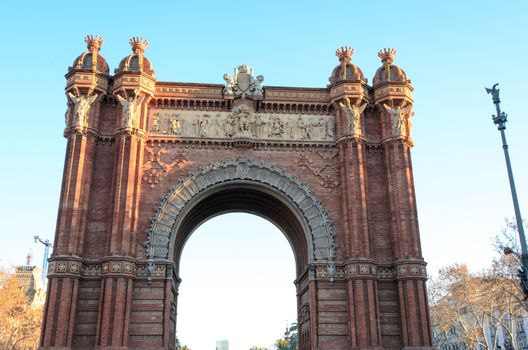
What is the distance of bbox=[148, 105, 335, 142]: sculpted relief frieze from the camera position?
24797 mm

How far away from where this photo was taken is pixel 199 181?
23969 mm

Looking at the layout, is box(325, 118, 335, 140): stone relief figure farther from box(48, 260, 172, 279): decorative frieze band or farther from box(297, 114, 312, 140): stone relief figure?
box(48, 260, 172, 279): decorative frieze band

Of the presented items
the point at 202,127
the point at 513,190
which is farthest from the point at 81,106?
the point at 513,190

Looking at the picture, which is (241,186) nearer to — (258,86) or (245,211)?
(245,211)

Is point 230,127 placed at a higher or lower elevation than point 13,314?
higher

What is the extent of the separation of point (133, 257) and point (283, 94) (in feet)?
34.9

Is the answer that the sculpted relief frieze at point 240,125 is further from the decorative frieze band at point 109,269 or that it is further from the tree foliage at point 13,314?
the tree foliage at point 13,314

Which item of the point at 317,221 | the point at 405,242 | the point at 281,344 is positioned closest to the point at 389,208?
the point at 405,242

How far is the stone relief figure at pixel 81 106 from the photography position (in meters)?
23.6

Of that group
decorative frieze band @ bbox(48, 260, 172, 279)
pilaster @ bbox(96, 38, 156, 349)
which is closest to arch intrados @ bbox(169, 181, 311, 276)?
decorative frieze band @ bbox(48, 260, 172, 279)

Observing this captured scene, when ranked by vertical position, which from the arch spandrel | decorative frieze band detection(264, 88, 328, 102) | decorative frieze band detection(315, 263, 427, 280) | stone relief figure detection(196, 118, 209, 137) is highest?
decorative frieze band detection(264, 88, 328, 102)

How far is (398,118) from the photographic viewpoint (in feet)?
81.8

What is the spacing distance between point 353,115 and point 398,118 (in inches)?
87.1

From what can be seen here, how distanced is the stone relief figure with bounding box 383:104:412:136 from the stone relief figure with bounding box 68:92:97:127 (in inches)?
557
